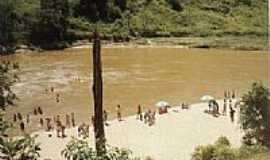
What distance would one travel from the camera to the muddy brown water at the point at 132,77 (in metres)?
8.25

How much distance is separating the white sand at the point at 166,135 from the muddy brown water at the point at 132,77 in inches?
27.1

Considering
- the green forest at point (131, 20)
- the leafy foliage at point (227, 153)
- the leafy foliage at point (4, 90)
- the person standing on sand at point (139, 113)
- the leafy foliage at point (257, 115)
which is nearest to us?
the leafy foliage at point (4, 90)

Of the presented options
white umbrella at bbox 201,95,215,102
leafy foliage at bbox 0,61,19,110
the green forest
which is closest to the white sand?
white umbrella at bbox 201,95,215,102

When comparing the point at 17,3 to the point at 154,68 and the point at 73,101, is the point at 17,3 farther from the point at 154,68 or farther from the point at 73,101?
Result: the point at 73,101

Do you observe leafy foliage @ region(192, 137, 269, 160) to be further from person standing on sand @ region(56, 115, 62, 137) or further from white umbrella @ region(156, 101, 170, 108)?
white umbrella @ region(156, 101, 170, 108)

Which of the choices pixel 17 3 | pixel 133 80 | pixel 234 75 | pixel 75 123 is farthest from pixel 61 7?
pixel 75 123

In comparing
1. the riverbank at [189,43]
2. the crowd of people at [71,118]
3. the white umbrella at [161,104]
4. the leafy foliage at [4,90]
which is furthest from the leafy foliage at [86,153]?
the riverbank at [189,43]

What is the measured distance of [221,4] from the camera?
14.7 meters

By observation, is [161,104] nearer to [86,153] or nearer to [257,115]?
[257,115]

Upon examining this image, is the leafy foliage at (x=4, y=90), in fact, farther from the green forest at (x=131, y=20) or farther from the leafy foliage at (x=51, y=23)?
the leafy foliage at (x=51, y=23)

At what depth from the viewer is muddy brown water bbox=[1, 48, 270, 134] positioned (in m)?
8.25

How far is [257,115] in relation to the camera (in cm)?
462

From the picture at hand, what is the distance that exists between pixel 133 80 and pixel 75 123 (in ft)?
9.00

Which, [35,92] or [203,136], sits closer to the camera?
[203,136]
